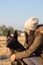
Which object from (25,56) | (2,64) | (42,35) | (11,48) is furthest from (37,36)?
(2,64)

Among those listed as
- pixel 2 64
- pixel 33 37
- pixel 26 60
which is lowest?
pixel 2 64

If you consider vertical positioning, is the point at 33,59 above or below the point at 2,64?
above

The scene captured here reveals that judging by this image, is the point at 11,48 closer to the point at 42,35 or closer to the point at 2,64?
the point at 42,35

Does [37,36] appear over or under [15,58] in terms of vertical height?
over

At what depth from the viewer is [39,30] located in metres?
4.48

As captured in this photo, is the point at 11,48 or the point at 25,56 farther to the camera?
the point at 11,48

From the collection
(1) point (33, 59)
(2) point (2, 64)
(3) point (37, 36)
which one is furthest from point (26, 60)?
(2) point (2, 64)

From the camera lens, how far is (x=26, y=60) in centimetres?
471

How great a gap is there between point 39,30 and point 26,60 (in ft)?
1.87

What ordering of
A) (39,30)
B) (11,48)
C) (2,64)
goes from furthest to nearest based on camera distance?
(2,64) < (11,48) < (39,30)

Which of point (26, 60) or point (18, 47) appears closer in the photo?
point (26, 60)

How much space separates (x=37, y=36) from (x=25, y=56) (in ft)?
1.22

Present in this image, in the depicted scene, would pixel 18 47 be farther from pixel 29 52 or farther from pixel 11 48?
pixel 29 52

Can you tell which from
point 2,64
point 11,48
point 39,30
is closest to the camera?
point 39,30
